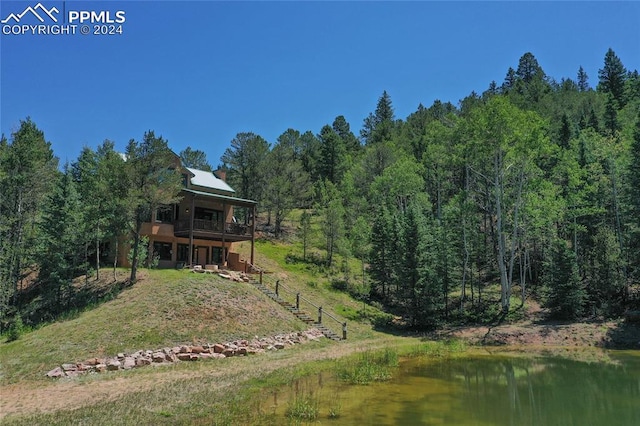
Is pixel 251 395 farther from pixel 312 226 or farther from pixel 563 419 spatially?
pixel 312 226

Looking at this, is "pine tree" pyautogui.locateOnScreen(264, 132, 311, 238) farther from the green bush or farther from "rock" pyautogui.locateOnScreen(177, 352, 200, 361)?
"rock" pyautogui.locateOnScreen(177, 352, 200, 361)

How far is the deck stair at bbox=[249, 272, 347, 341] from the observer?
27163 millimetres

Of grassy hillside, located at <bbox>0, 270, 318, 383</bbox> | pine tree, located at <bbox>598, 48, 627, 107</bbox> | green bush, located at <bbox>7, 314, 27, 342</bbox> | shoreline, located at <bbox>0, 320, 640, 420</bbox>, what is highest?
pine tree, located at <bbox>598, 48, 627, 107</bbox>

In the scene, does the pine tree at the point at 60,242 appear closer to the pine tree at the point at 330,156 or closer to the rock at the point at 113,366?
the rock at the point at 113,366

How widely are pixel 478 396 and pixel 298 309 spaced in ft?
55.8

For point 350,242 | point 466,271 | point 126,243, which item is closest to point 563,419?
point 466,271

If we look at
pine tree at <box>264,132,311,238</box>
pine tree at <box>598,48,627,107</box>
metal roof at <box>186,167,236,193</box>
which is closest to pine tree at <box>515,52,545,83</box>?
pine tree at <box>598,48,627,107</box>

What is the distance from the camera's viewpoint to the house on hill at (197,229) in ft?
113

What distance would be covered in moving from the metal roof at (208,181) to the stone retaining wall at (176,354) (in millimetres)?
20057

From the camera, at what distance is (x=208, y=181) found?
4156cm

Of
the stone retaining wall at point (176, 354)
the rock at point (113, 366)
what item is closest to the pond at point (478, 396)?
the stone retaining wall at point (176, 354)

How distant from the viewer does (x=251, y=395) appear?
13.4 meters

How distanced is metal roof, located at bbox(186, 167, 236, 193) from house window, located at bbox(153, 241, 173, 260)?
6.30m

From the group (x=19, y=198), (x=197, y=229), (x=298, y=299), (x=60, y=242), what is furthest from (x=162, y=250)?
(x=298, y=299)
